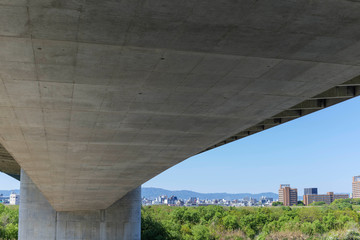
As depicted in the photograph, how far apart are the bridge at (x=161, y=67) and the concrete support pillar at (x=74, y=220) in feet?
88.1

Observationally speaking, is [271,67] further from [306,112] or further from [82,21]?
[306,112]

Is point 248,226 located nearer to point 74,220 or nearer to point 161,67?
point 74,220

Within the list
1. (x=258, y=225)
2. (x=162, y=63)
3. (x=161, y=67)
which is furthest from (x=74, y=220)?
(x=258, y=225)

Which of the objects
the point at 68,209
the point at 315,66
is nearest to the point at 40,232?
the point at 68,209

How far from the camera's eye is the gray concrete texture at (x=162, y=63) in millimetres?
6852

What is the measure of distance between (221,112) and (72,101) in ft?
14.5

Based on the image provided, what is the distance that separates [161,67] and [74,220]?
→ 39.7 m

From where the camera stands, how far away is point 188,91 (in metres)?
10.9

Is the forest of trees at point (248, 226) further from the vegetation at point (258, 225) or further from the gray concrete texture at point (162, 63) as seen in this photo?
the gray concrete texture at point (162, 63)

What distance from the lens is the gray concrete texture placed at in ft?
22.5

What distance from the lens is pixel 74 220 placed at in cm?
4566

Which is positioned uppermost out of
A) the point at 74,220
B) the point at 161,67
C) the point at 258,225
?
the point at 161,67

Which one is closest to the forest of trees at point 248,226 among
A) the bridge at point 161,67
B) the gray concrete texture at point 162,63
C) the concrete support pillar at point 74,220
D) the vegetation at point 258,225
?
the vegetation at point 258,225

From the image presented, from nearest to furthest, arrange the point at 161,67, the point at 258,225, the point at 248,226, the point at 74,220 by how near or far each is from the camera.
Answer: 1. the point at 161,67
2. the point at 74,220
3. the point at 248,226
4. the point at 258,225
